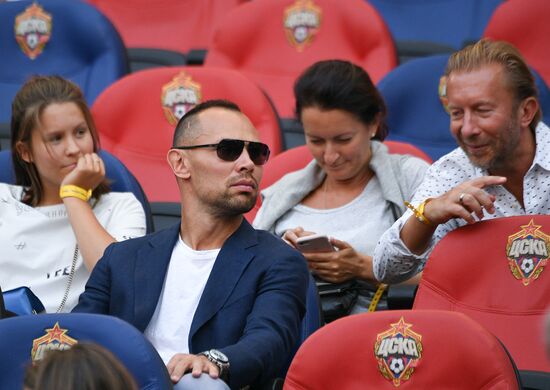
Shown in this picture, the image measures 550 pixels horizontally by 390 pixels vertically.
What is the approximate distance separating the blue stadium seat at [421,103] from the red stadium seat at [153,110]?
0.54 metres

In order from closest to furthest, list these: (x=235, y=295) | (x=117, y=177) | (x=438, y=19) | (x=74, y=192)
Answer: (x=235, y=295) < (x=74, y=192) < (x=117, y=177) < (x=438, y=19)

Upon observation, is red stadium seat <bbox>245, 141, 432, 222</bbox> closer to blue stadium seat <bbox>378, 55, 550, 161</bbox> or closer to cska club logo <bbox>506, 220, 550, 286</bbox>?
blue stadium seat <bbox>378, 55, 550, 161</bbox>

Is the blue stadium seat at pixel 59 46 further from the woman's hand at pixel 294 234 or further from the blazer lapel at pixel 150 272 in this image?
the blazer lapel at pixel 150 272

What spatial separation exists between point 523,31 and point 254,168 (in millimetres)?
1948

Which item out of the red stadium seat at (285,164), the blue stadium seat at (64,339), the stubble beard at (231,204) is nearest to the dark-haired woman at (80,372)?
the blue stadium seat at (64,339)

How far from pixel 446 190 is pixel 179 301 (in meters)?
0.80

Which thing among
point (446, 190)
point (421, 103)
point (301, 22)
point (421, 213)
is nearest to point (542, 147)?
point (446, 190)

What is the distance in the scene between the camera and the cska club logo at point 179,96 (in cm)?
418

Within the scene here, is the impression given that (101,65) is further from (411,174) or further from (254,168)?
(254,168)

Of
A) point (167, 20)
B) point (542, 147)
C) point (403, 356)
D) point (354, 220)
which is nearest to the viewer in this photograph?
point (403, 356)

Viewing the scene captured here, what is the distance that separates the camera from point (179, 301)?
2.71 meters

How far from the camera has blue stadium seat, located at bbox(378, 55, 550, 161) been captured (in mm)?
4145

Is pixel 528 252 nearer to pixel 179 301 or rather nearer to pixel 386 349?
pixel 386 349

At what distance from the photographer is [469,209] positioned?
2.74 m
